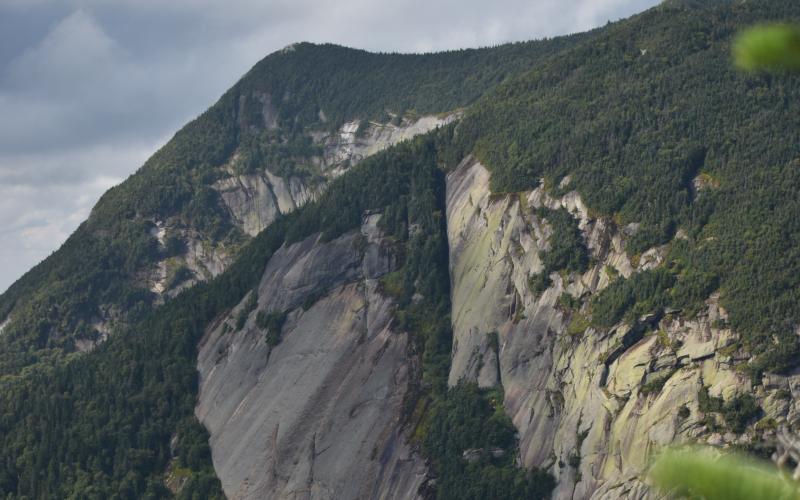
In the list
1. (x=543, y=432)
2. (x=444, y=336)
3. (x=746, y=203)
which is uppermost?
(x=746, y=203)

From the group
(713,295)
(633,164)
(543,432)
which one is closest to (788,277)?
(713,295)

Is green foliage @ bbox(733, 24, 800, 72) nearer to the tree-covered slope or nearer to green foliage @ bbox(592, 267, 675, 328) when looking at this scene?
the tree-covered slope

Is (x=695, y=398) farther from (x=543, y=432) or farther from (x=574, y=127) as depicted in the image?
(x=574, y=127)

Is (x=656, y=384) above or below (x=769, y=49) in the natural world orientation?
below

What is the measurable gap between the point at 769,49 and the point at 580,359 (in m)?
146

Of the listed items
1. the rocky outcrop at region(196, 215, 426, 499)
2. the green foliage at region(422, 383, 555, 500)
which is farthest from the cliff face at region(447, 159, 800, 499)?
the rocky outcrop at region(196, 215, 426, 499)

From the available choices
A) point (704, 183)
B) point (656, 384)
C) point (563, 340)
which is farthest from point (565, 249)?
point (656, 384)

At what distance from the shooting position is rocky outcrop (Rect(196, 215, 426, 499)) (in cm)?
16800

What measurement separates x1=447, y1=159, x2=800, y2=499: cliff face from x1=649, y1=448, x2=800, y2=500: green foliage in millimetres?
115827

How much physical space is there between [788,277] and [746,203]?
2060 centimetres

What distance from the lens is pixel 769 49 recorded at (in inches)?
357

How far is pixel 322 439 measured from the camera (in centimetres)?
17638

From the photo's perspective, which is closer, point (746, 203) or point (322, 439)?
point (746, 203)

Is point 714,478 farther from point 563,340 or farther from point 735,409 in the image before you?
point 563,340
